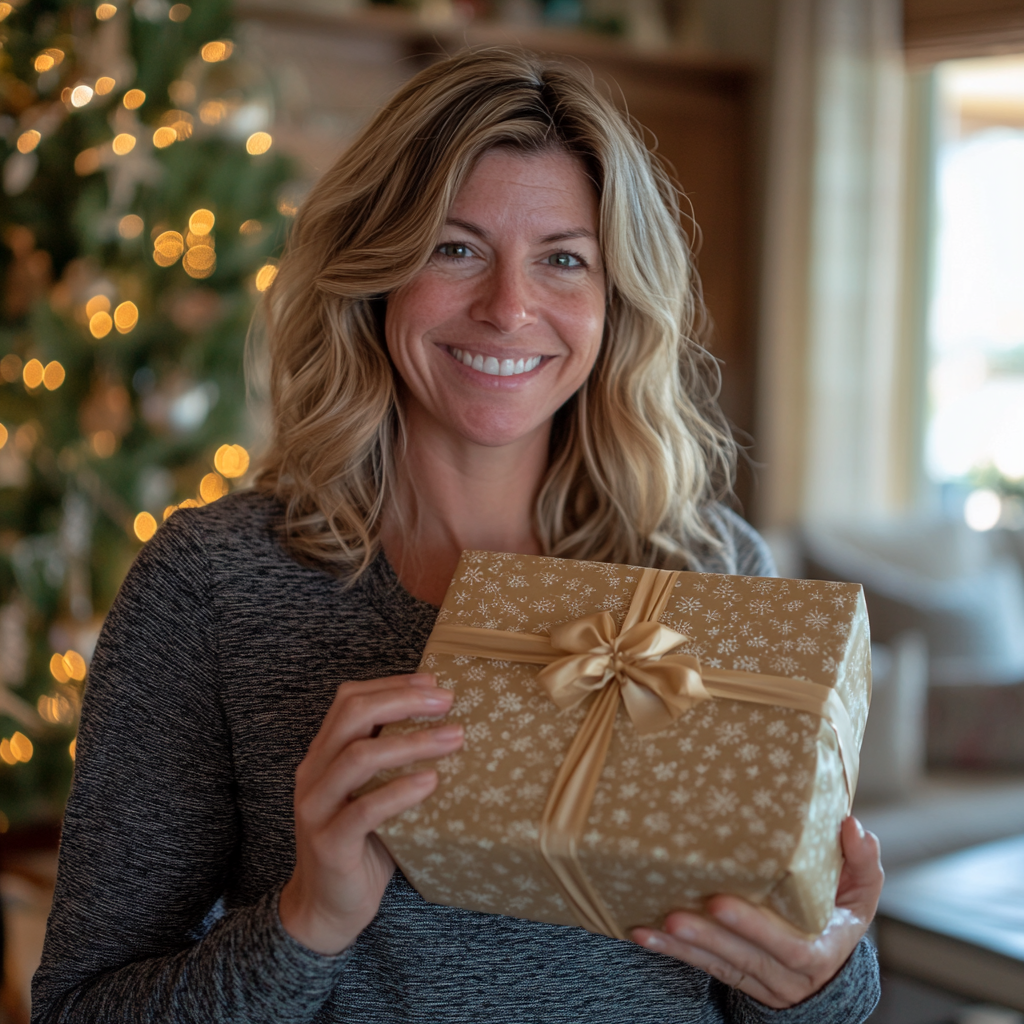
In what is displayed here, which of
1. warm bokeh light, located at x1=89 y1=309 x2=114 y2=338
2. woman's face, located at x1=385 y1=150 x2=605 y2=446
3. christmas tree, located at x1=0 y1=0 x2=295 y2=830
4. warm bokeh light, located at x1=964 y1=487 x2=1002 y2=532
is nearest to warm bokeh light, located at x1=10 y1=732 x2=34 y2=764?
christmas tree, located at x1=0 y1=0 x2=295 y2=830

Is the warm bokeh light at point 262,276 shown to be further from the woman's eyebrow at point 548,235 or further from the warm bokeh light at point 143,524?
the woman's eyebrow at point 548,235

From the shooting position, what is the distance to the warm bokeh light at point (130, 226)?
2.29 meters

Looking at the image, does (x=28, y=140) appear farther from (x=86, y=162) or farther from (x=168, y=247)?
(x=168, y=247)

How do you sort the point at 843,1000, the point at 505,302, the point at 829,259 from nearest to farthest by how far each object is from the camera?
the point at 843,1000 → the point at 505,302 → the point at 829,259

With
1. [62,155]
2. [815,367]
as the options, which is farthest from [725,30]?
[62,155]

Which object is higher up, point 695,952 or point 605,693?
point 605,693

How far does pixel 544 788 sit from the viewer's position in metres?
0.80

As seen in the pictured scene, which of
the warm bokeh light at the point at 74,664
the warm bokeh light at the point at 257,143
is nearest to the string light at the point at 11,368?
the warm bokeh light at the point at 74,664

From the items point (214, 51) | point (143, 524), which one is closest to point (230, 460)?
point (143, 524)

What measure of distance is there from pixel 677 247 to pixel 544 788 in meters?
0.70

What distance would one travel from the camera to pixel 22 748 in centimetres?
227

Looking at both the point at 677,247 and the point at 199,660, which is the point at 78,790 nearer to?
the point at 199,660

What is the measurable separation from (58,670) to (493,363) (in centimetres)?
160

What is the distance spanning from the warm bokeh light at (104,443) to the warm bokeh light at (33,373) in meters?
0.15
